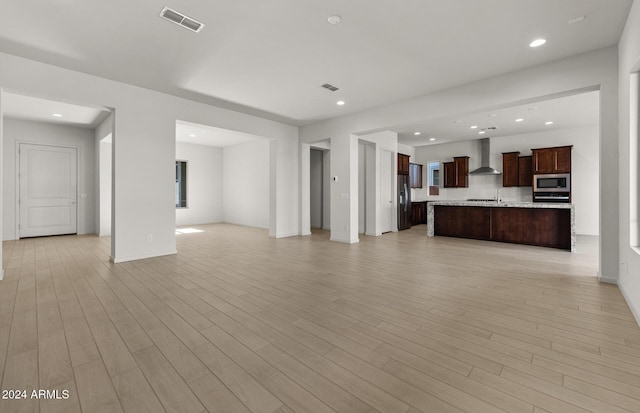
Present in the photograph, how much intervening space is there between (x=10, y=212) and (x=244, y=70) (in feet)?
23.5

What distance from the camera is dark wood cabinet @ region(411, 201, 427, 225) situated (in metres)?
10.2

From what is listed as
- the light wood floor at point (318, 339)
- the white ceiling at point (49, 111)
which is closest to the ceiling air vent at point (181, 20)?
the light wood floor at point (318, 339)

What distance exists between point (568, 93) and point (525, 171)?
558cm

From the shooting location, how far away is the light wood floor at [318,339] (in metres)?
1.59

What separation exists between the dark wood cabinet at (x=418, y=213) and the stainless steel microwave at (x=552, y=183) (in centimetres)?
338

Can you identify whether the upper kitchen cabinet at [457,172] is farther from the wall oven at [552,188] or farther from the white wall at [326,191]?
the white wall at [326,191]

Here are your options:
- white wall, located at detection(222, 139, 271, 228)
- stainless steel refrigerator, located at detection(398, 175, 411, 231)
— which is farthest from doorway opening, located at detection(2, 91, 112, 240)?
stainless steel refrigerator, located at detection(398, 175, 411, 231)

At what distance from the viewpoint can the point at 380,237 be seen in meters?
7.57

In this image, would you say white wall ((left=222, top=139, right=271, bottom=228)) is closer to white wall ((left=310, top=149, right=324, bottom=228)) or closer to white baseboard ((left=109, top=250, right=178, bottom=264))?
white wall ((left=310, top=149, right=324, bottom=228))

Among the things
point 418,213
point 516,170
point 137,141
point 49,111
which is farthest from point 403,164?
point 49,111

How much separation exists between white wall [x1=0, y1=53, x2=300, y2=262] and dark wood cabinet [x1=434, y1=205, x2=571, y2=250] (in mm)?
6141

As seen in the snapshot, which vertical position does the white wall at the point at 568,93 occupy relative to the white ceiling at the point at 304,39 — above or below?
below

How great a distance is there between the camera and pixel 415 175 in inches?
425

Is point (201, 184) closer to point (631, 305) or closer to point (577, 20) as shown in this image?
point (577, 20)
